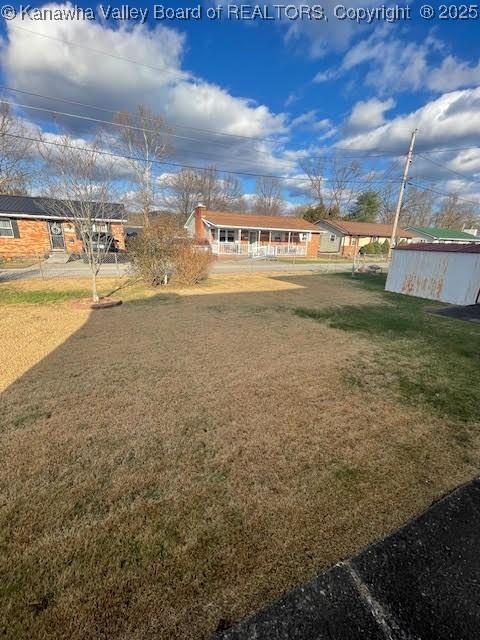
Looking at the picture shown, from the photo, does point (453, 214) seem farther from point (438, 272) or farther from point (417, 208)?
point (438, 272)

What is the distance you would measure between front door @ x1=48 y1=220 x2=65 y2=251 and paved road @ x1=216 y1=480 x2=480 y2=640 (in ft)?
76.1

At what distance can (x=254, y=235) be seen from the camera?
26.2 meters

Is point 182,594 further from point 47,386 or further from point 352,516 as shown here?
point 47,386

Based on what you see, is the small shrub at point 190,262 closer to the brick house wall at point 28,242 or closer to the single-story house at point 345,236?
the brick house wall at point 28,242

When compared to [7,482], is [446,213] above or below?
above

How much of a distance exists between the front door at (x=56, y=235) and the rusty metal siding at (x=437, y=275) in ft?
68.2

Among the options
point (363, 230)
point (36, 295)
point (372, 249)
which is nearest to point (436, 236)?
point (363, 230)

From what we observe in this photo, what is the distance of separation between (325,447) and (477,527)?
3.91 feet

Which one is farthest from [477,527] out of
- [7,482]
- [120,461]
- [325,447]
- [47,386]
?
[47,386]

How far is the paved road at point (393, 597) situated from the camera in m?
1.38

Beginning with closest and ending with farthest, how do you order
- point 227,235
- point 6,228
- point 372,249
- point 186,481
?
point 186,481 < point 6,228 < point 227,235 < point 372,249

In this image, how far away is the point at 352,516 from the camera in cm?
209

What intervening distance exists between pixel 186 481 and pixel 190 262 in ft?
31.8

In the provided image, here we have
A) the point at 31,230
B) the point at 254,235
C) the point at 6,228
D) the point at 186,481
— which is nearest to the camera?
the point at 186,481
